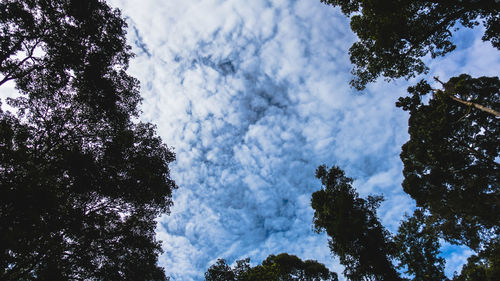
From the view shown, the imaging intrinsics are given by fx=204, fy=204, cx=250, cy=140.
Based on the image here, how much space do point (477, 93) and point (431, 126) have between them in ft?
16.4

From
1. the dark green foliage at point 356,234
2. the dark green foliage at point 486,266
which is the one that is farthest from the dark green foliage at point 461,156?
the dark green foliage at point 356,234

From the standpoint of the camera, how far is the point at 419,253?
24.7m

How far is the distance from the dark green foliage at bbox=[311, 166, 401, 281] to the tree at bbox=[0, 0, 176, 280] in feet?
60.9

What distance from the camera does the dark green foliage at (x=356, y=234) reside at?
2252cm

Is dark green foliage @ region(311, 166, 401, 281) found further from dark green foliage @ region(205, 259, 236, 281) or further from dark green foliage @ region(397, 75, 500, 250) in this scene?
dark green foliage @ region(205, 259, 236, 281)

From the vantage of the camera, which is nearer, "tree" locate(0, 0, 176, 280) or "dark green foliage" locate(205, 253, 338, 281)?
"tree" locate(0, 0, 176, 280)

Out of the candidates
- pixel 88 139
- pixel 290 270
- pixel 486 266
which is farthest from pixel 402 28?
pixel 290 270

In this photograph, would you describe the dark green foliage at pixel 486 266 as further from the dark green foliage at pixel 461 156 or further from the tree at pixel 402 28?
the tree at pixel 402 28

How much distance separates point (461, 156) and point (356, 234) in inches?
499

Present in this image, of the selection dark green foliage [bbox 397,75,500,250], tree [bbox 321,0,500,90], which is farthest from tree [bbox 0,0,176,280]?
dark green foliage [bbox 397,75,500,250]

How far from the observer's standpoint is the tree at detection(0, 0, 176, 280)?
1077cm

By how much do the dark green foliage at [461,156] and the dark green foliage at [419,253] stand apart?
3.43 m

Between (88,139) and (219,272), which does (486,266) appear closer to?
(219,272)

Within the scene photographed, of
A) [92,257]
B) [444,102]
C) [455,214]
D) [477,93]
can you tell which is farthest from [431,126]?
[92,257]
